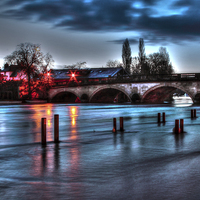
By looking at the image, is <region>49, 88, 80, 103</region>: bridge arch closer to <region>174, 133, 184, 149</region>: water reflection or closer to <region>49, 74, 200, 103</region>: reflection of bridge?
<region>49, 74, 200, 103</region>: reflection of bridge

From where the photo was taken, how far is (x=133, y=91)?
71.0 m

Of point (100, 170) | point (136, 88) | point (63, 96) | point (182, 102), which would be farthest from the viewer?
point (63, 96)

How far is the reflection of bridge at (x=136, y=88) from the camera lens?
62.9 metres

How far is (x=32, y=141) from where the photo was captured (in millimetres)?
13789

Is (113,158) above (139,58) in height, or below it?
below

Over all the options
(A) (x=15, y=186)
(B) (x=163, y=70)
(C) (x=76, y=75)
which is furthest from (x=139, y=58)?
(A) (x=15, y=186)

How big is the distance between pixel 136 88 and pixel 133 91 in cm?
110

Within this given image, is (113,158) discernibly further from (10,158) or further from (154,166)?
(10,158)

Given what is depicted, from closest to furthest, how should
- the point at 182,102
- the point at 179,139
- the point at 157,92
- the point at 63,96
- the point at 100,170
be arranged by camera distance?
the point at 100,170
the point at 179,139
the point at 157,92
the point at 182,102
the point at 63,96

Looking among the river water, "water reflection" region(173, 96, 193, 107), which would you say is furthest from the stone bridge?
the river water

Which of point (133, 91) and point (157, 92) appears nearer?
point (133, 91)

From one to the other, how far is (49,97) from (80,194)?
260ft

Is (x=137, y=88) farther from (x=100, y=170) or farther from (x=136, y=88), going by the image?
(x=100, y=170)

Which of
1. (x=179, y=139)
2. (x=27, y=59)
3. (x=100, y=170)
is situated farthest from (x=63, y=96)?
(x=100, y=170)
